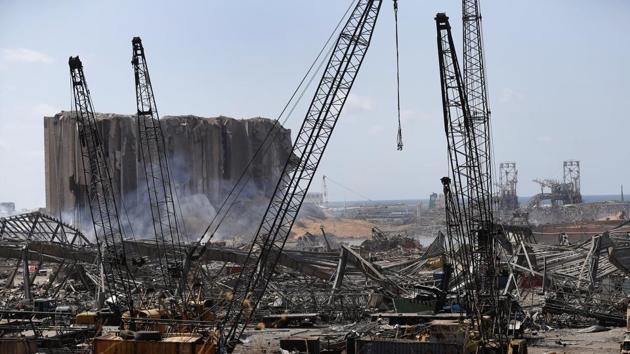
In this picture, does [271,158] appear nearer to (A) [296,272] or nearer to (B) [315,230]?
(B) [315,230]

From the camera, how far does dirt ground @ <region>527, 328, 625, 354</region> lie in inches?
1720

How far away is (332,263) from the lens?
70.9 m

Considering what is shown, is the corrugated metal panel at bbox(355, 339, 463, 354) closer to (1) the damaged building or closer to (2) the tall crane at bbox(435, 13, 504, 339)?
(2) the tall crane at bbox(435, 13, 504, 339)

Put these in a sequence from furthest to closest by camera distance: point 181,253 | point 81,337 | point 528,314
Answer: point 181,253 → point 528,314 → point 81,337

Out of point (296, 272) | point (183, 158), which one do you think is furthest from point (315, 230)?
point (296, 272)

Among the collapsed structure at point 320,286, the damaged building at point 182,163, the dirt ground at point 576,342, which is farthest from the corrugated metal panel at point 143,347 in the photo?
the damaged building at point 182,163

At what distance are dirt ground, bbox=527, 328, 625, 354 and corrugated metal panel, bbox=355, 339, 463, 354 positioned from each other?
5.77m

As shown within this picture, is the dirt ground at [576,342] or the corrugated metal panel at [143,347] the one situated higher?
the corrugated metal panel at [143,347]

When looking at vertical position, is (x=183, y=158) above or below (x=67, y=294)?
above

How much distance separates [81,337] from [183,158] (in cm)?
10314

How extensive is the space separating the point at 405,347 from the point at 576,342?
1096cm

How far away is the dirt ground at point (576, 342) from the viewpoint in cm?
4369

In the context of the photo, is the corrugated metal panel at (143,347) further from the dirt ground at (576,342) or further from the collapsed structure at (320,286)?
the dirt ground at (576,342)

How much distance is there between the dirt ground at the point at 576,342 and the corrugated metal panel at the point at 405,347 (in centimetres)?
577
